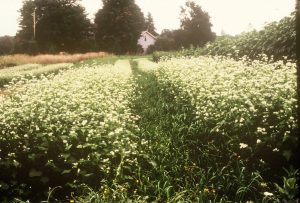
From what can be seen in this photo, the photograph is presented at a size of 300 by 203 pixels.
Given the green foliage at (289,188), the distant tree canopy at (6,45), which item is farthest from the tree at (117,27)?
the green foliage at (289,188)

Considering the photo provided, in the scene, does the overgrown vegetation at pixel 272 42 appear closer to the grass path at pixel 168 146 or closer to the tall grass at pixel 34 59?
the grass path at pixel 168 146

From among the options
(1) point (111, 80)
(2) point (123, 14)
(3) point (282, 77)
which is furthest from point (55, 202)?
(2) point (123, 14)

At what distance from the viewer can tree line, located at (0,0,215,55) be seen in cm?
5325

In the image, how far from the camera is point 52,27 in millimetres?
53375

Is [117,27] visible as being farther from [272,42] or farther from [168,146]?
[168,146]

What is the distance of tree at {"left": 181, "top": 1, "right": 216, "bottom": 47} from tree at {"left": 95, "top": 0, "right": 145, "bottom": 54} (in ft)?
32.7

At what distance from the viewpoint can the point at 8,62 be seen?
95.6 feet

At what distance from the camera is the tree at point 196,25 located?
54.8 m

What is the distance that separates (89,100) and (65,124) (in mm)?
1836

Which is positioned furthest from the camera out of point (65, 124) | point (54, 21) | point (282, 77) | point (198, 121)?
point (54, 21)

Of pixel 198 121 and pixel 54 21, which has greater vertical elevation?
pixel 54 21

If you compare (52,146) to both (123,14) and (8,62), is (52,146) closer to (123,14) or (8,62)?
(8,62)

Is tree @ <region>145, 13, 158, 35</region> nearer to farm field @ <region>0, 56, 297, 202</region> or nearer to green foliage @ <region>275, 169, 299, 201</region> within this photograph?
farm field @ <region>0, 56, 297, 202</region>

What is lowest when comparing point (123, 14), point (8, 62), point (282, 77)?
point (8, 62)
